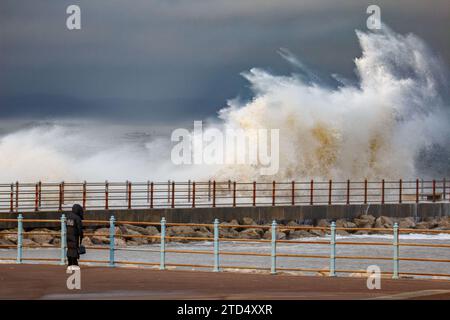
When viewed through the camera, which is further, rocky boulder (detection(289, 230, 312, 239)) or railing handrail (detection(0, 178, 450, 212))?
rocky boulder (detection(289, 230, 312, 239))

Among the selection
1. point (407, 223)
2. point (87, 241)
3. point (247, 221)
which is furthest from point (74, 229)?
point (407, 223)

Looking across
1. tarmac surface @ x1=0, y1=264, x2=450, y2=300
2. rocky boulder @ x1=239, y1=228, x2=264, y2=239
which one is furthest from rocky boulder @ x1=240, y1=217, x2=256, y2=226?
tarmac surface @ x1=0, y1=264, x2=450, y2=300

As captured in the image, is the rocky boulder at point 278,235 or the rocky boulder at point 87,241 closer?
the rocky boulder at point 87,241

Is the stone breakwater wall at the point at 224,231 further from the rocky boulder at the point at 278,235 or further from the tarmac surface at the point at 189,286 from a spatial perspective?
the tarmac surface at the point at 189,286

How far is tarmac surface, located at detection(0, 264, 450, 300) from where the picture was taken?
1812cm

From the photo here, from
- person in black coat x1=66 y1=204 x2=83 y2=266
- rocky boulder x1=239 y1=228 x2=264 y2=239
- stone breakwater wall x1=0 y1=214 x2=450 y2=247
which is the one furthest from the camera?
rocky boulder x1=239 y1=228 x2=264 y2=239

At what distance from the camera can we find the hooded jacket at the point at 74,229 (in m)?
21.0

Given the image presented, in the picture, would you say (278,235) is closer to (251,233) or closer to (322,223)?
(251,233)

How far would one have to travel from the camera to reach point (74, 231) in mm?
21094

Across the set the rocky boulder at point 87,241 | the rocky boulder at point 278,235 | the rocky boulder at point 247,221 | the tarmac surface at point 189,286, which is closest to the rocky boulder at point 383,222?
the rocky boulder at point 278,235

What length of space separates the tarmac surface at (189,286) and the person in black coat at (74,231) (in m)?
0.41

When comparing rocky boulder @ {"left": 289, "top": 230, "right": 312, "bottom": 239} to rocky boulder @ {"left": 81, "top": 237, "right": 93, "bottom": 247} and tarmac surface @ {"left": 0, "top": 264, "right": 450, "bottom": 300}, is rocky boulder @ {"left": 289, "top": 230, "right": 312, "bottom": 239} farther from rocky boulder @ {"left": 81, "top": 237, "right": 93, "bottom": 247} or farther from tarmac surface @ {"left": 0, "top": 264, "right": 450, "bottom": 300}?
tarmac surface @ {"left": 0, "top": 264, "right": 450, "bottom": 300}

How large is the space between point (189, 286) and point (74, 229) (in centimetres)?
231
